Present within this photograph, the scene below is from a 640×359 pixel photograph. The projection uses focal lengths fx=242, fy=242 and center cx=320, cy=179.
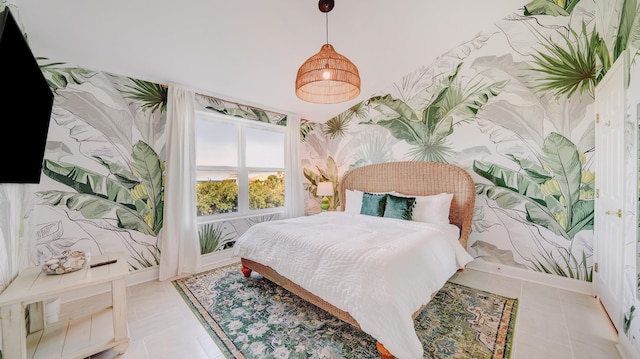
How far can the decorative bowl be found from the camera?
5.47ft

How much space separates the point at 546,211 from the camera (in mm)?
2676

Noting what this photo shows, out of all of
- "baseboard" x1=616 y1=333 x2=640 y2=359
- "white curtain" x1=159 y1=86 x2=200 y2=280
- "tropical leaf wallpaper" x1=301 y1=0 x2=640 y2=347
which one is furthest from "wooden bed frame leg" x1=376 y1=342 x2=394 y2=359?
"white curtain" x1=159 y1=86 x2=200 y2=280

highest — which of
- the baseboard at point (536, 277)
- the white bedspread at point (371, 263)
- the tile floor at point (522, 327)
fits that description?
the white bedspread at point (371, 263)

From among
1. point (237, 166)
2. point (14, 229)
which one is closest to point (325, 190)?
point (237, 166)

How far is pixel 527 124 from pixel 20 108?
14.4 ft

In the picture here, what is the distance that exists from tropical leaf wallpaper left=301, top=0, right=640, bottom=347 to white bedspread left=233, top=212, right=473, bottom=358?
741 mm

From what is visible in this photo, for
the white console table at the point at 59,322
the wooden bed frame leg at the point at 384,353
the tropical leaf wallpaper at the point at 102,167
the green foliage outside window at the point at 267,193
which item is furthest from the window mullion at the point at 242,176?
the wooden bed frame leg at the point at 384,353

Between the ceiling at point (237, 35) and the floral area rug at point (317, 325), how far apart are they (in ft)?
8.10

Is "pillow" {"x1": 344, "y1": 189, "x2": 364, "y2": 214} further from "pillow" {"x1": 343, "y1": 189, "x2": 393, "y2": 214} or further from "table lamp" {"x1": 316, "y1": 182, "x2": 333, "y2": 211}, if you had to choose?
"table lamp" {"x1": 316, "y1": 182, "x2": 333, "y2": 211}

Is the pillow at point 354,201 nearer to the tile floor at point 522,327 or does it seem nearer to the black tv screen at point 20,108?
the tile floor at point 522,327

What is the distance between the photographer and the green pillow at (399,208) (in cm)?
298

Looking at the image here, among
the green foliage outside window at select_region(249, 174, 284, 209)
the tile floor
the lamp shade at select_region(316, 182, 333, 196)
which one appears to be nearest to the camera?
the tile floor

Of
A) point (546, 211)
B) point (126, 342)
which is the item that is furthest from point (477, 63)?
point (126, 342)

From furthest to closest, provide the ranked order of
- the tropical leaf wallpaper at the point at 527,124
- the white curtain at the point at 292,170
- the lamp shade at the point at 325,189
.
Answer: the lamp shade at the point at 325,189 → the white curtain at the point at 292,170 → the tropical leaf wallpaper at the point at 527,124
